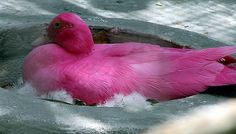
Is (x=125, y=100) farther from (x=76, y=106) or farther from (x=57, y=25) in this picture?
(x=57, y=25)

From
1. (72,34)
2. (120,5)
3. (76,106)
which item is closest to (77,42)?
(72,34)

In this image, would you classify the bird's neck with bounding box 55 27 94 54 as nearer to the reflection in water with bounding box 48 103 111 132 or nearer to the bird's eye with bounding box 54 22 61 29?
the bird's eye with bounding box 54 22 61 29

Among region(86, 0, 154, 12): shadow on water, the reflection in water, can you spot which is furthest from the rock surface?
region(86, 0, 154, 12): shadow on water

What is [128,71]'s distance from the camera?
1.22 m

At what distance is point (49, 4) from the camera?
271 cm

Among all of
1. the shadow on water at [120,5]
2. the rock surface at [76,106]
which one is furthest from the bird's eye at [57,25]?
the shadow on water at [120,5]

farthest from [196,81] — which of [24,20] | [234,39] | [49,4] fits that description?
[49,4]

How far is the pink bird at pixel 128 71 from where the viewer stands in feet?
3.81

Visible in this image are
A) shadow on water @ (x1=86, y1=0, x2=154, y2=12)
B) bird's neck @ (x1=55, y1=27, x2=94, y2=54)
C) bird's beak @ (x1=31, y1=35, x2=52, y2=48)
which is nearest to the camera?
bird's neck @ (x1=55, y1=27, x2=94, y2=54)

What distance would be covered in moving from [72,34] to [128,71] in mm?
254

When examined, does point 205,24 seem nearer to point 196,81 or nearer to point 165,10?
point 165,10

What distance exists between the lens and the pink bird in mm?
1160

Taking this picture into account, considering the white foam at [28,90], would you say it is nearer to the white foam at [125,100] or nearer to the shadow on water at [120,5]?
the white foam at [125,100]

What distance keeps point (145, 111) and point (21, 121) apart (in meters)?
0.28
